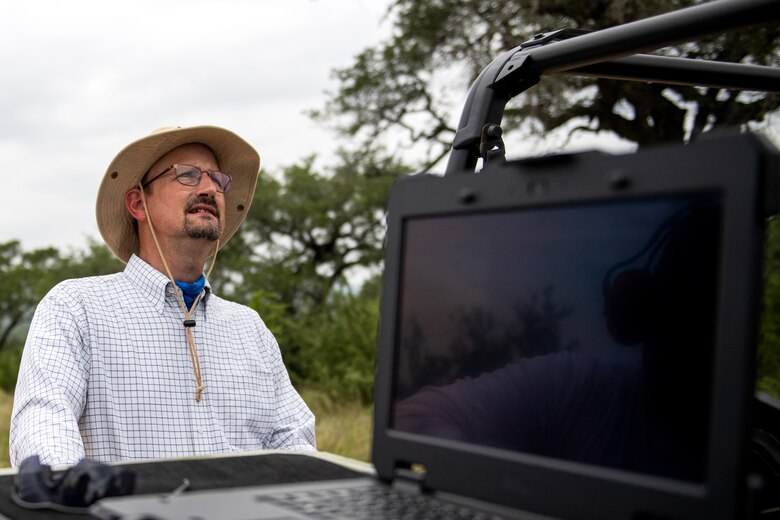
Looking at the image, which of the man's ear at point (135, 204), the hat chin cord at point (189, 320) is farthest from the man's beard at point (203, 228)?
the man's ear at point (135, 204)

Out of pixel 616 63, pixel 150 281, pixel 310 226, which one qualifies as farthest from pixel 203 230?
pixel 310 226

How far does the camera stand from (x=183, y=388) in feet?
8.07

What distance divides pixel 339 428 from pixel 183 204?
162 inches

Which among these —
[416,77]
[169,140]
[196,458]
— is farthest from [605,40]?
[416,77]

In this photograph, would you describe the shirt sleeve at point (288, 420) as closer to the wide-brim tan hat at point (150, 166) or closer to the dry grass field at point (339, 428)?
the wide-brim tan hat at point (150, 166)

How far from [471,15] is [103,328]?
756 centimetres

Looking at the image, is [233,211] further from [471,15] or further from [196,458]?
[471,15]

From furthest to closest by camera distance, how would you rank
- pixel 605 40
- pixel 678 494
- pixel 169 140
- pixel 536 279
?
pixel 169 140
pixel 605 40
pixel 536 279
pixel 678 494

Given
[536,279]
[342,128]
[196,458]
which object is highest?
[342,128]

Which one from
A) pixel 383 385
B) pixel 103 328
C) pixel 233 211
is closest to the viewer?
pixel 383 385

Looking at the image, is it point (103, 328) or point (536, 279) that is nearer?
point (536, 279)

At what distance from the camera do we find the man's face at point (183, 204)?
8.99ft

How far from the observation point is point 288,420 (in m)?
2.51

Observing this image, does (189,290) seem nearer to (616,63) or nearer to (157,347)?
(157,347)
